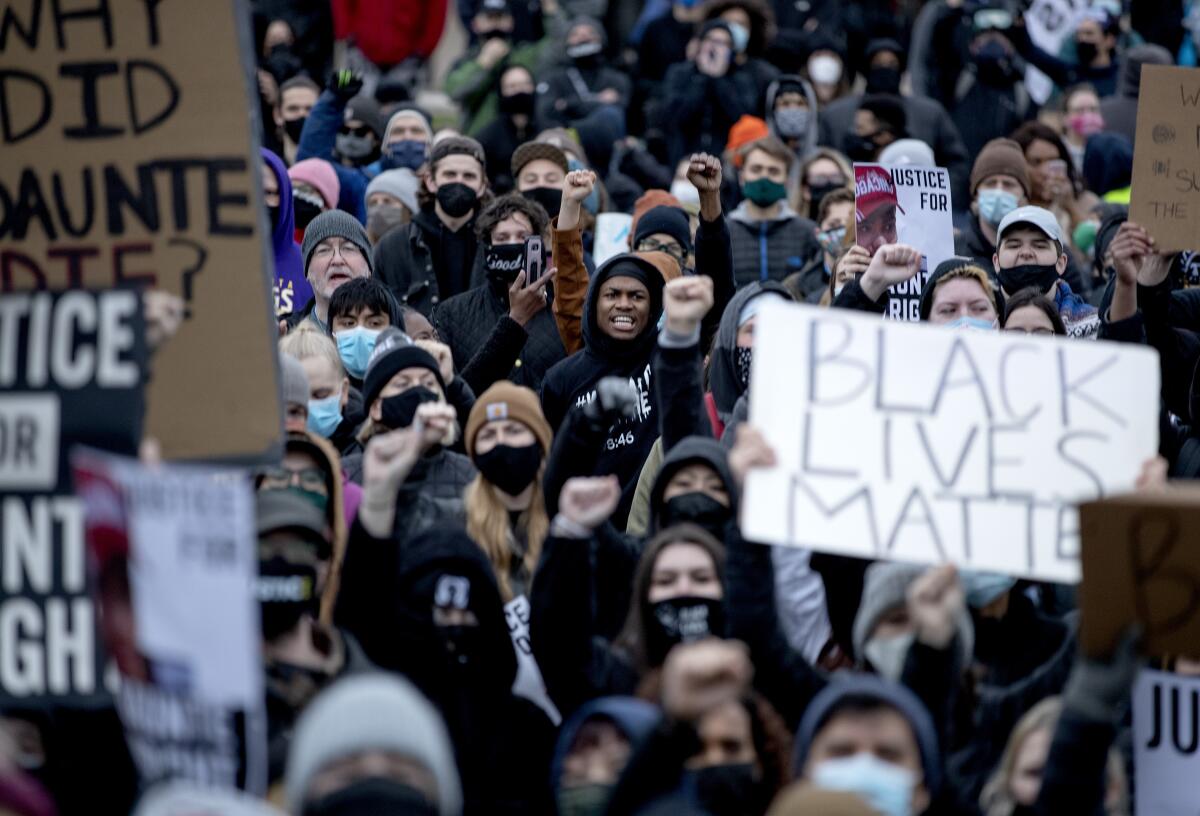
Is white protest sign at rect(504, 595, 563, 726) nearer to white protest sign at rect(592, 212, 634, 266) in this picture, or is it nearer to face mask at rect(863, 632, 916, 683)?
face mask at rect(863, 632, 916, 683)

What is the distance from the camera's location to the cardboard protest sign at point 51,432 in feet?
17.1

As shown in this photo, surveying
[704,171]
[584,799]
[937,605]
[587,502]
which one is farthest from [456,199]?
[584,799]

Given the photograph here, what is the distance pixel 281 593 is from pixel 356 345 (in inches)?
112

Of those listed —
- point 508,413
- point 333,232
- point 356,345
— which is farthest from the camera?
point 333,232

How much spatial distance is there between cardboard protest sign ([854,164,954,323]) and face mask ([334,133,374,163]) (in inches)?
157

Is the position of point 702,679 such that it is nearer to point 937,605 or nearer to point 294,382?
point 937,605

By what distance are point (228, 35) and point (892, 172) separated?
3148 millimetres

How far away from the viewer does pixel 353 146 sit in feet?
38.0

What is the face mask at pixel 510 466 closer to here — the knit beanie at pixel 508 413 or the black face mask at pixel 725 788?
the knit beanie at pixel 508 413

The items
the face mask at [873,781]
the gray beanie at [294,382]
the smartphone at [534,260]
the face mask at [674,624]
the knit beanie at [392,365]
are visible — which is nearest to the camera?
the face mask at [873,781]

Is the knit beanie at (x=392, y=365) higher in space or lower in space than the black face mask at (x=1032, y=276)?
A: lower

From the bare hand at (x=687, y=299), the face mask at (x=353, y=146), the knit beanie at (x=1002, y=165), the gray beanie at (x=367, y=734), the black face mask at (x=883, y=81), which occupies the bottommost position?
the gray beanie at (x=367, y=734)

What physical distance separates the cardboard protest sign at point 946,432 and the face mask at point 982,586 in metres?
0.43

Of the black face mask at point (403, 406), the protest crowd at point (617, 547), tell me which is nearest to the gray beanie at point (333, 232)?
the protest crowd at point (617, 547)
